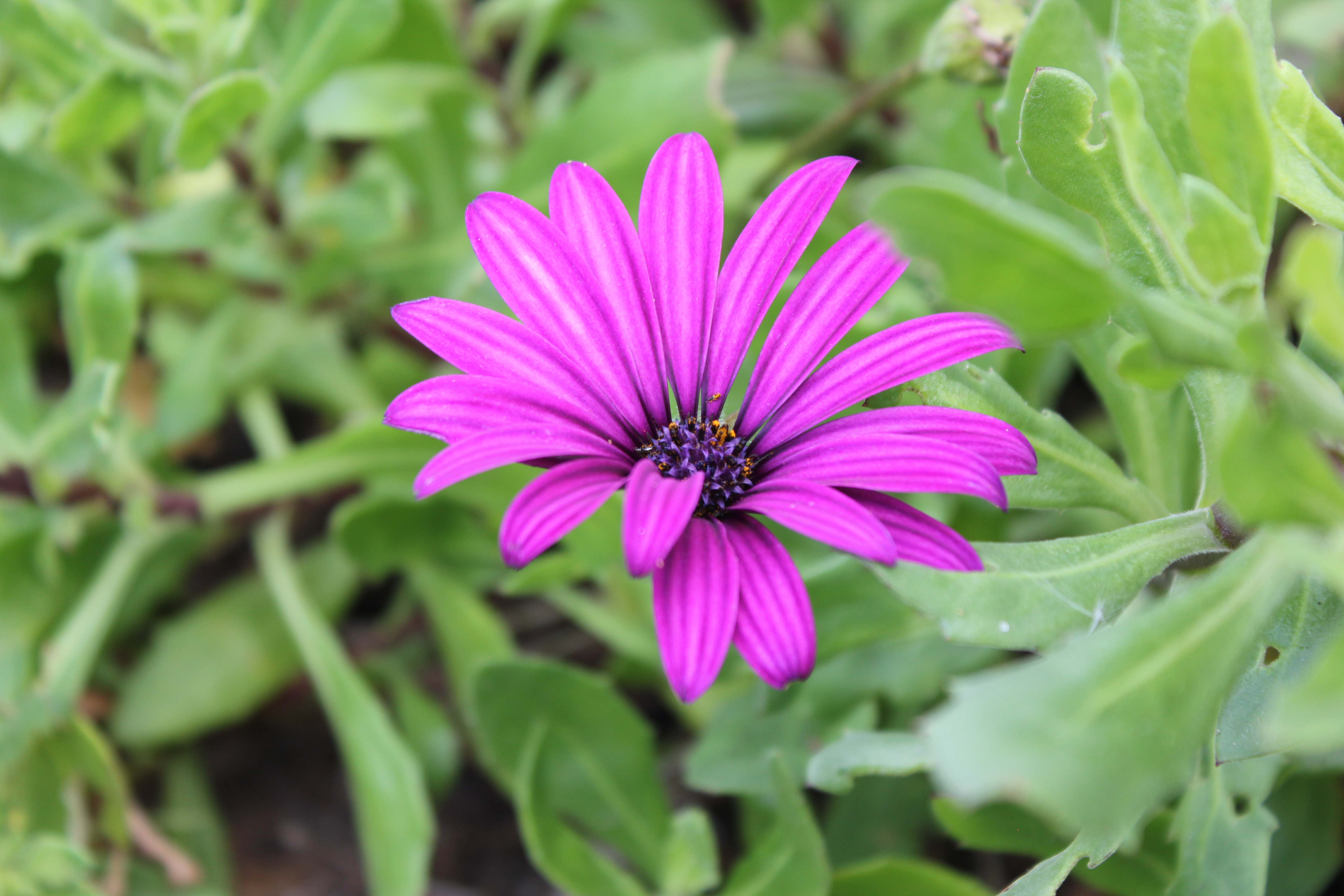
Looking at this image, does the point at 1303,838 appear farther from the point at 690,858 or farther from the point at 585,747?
the point at 585,747

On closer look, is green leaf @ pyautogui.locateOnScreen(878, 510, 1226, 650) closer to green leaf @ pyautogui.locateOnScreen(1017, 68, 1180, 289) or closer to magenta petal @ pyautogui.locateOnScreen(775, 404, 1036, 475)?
A: magenta petal @ pyautogui.locateOnScreen(775, 404, 1036, 475)

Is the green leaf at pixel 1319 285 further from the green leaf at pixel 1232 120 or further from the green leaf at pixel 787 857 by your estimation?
the green leaf at pixel 787 857

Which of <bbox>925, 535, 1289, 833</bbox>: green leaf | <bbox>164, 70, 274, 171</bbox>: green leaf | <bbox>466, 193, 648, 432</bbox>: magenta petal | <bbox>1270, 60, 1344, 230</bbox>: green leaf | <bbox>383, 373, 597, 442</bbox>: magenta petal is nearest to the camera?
<bbox>925, 535, 1289, 833</bbox>: green leaf

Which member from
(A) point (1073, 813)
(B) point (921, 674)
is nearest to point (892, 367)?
(A) point (1073, 813)

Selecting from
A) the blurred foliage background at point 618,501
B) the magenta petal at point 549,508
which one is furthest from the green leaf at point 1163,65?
the magenta petal at point 549,508

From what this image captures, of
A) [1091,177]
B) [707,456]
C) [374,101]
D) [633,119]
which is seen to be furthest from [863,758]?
[374,101]

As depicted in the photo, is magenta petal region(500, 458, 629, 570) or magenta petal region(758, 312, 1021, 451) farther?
magenta petal region(758, 312, 1021, 451)

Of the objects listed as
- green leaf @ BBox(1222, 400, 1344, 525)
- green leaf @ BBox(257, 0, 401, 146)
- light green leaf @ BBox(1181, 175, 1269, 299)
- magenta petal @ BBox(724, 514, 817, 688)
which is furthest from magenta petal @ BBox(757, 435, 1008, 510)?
green leaf @ BBox(257, 0, 401, 146)
